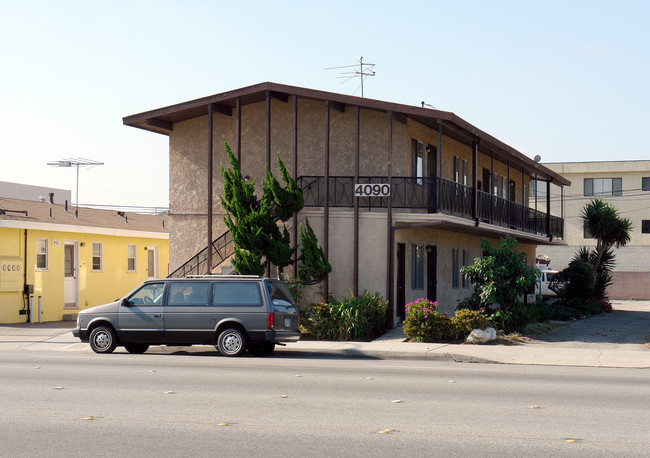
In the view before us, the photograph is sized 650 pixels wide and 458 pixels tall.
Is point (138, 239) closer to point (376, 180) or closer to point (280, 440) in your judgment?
point (376, 180)

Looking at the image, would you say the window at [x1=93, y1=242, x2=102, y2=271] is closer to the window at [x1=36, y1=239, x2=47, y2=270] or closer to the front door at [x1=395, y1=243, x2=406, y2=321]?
the window at [x1=36, y1=239, x2=47, y2=270]

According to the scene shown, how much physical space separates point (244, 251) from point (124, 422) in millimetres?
12246

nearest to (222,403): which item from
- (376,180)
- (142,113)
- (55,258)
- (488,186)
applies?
(376,180)

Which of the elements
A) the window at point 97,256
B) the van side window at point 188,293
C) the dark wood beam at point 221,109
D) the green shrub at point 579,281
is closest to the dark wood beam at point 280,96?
the dark wood beam at point 221,109

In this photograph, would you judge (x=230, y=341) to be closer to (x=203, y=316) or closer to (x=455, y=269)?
(x=203, y=316)

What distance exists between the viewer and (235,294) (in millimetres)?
17812

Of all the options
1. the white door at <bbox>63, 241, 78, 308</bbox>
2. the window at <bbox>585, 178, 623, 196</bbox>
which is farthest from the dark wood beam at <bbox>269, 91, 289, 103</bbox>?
the window at <bbox>585, 178, 623, 196</bbox>

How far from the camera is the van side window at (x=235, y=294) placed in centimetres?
1770

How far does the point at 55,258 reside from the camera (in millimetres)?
30312

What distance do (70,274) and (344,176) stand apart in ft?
43.7

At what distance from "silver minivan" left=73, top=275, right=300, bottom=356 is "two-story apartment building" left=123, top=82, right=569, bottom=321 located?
4.98 m

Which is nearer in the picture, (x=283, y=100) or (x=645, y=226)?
(x=283, y=100)

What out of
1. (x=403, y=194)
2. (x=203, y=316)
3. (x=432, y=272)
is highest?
(x=403, y=194)

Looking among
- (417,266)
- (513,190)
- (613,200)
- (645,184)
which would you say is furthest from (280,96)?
(645,184)
